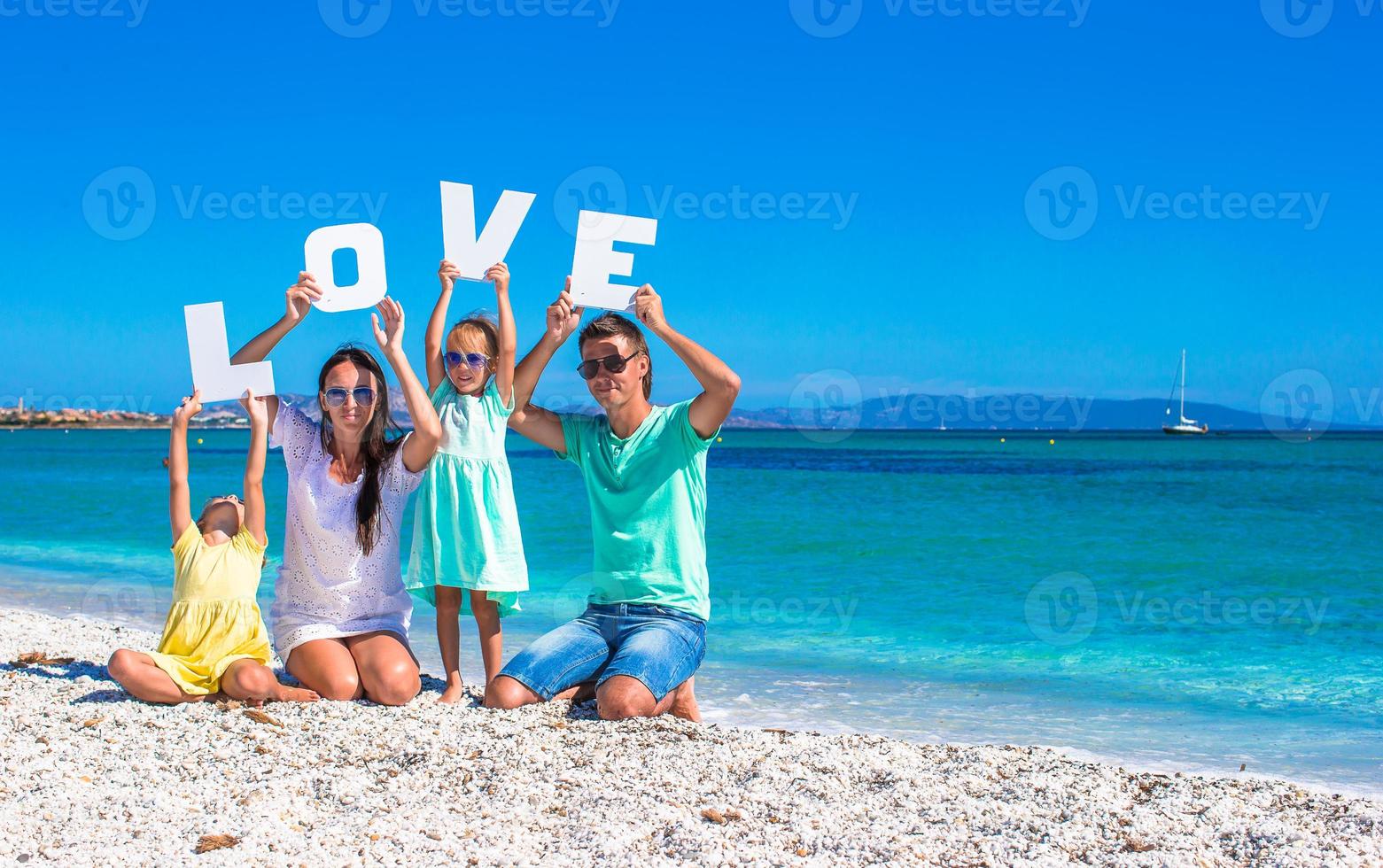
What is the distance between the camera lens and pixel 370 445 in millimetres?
5336

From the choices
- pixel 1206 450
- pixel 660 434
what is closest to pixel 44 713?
pixel 660 434

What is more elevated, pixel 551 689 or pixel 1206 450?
pixel 1206 450

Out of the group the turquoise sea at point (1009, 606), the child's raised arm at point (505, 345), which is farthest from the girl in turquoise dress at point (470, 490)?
the turquoise sea at point (1009, 606)

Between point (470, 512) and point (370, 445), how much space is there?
2.00 ft

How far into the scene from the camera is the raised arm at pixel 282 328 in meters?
5.18

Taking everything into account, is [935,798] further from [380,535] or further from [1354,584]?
[1354,584]

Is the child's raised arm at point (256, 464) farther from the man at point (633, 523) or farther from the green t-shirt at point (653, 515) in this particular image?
the green t-shirt at point (653, 515)

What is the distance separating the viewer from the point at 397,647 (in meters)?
5.32

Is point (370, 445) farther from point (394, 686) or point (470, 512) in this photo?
point (394, 686)

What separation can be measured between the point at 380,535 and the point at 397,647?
0.55 meters

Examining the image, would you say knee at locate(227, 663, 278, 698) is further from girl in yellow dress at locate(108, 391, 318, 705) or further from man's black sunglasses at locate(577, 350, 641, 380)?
man's black sunglasses at locate(577, 350, 641, 380)

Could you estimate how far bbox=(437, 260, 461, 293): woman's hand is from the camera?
211 inches

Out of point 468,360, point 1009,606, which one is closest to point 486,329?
point 468,360

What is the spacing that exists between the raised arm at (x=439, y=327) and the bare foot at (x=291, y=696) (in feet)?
5.25
